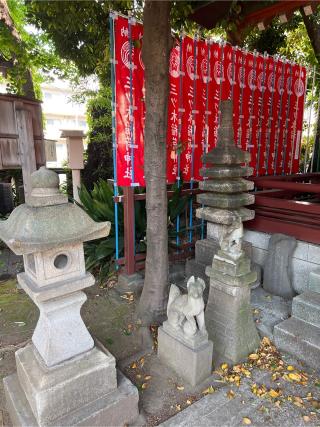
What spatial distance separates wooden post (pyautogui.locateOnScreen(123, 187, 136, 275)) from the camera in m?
4.05

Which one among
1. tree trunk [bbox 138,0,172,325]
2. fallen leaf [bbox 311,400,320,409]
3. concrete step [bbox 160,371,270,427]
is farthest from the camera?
tree trunk [bbox 138,0,172,325]

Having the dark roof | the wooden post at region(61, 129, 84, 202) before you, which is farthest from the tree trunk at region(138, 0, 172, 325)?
the wooden post at region(61, 129, 84, 202)

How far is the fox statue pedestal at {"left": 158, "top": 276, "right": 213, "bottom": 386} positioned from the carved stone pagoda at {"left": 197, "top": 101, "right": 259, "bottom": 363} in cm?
38

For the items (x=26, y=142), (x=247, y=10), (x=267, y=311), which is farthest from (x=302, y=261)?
(x=26, y=142)

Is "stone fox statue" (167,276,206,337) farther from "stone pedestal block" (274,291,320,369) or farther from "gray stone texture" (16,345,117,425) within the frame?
"stone pedestal block" (274,291,320,369)

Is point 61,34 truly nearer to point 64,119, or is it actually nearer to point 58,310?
point 58,310

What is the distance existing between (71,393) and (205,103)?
4061 mm

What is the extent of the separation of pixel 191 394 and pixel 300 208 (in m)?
2.49

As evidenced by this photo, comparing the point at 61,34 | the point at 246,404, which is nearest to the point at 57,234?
the point at 246,404

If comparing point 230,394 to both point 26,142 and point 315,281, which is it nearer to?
point 315,281

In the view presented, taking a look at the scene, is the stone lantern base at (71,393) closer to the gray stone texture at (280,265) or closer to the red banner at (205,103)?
the red banner at (205,103)

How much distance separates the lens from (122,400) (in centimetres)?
233

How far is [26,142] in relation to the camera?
497cm

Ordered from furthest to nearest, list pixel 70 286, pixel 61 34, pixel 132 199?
pixel 61 34, pixel 132 199, pixel 70 286
